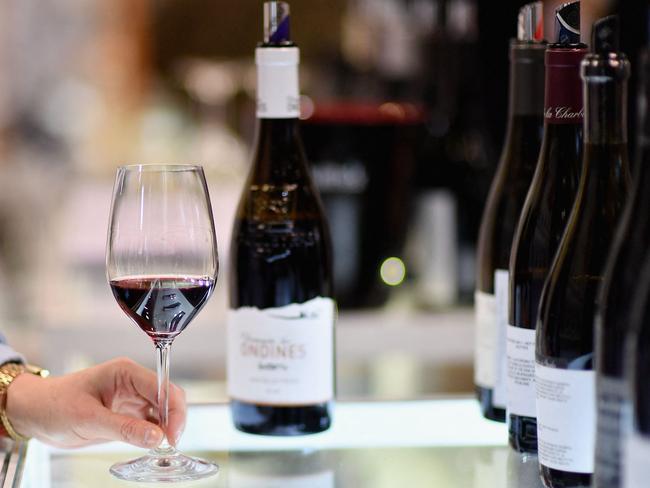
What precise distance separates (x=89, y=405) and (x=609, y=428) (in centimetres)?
40

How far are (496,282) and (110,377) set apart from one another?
304 mm

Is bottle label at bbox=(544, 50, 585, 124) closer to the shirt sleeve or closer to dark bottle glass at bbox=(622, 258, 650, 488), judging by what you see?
dark bottle glass at bbox=(622, 258, 650, 488)

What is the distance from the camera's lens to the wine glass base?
2.35ft

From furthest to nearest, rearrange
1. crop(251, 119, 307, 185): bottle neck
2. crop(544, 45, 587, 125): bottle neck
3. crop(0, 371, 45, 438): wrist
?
crop(251, 119, 307, 185): bottle neck → crop(0, 371, 45, 438): wrist → crop(544, 45, 587, 125): bottle neck

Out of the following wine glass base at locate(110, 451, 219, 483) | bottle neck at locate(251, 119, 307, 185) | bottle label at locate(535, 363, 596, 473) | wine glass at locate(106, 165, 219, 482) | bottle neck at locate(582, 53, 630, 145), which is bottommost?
wine glass base at locate(110, 451, 219, 483)

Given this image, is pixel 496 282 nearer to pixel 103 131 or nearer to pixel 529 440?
pixel 529 440

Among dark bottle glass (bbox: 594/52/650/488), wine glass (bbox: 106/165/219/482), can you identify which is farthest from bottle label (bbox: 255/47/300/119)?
dark bottle glass (bbox: 594/52/650/488)

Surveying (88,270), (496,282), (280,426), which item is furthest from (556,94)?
(88,270)

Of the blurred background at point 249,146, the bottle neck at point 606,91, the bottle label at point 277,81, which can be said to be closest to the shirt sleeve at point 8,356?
the bottle label at point 277,81

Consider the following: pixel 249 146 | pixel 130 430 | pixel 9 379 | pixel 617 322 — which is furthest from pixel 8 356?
pixel 249 146

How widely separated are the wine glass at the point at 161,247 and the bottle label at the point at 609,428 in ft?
0.96

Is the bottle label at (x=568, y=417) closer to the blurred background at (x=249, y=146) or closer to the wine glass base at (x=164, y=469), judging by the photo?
the wine glass base at (x=164, y=469)

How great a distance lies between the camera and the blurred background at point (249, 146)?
5.86ft

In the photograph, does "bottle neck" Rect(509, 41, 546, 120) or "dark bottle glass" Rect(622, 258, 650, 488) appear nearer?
"dark bottle glass" Rect(622, 258, 650, 488)
